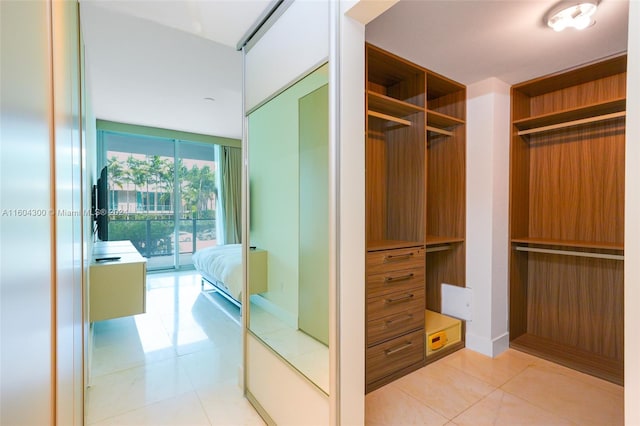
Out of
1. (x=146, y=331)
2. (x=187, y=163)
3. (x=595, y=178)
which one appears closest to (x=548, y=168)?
(x=595, y=178)

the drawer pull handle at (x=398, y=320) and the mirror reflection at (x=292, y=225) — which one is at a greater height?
the mirror reflection at (x=292, y=225)

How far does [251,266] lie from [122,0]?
5.54 feet

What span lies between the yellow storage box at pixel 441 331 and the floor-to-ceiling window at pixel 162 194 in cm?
482

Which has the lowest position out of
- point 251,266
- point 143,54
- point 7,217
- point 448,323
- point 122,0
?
point 448,323

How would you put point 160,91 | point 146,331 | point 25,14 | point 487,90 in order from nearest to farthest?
point 25,14
point 487,90
point 146,331
point 160,91

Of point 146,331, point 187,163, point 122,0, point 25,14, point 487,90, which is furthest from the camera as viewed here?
point 187,163

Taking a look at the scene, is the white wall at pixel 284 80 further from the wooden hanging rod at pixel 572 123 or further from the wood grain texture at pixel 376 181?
the wooden hanging rod at pixel 572 123

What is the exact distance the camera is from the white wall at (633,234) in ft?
2.12

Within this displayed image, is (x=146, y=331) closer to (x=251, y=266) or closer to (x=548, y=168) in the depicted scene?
(x=251, y=266)

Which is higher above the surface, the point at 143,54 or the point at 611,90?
the point at 143,54

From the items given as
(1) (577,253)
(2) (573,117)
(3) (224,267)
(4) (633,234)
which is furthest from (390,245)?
(3) (224,267)

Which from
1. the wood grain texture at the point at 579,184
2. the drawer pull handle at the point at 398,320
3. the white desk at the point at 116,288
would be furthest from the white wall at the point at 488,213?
the white desk at the point at 116,288

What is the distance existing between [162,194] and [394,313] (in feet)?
17.4

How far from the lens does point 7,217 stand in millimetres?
470
